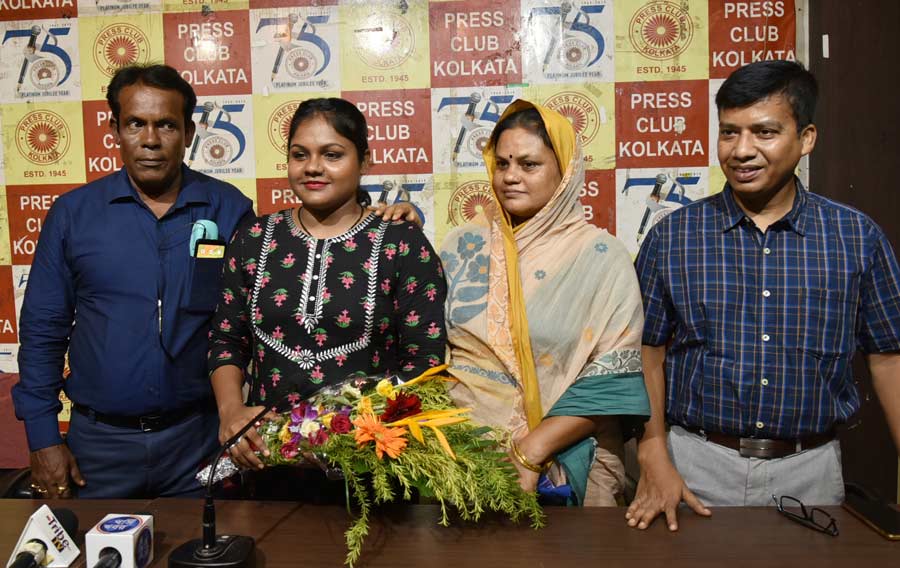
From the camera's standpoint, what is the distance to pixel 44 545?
4.24 feet

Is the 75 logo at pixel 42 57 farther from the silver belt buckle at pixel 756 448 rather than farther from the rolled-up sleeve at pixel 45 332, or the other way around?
the silver belt buckle at pixel 756 448

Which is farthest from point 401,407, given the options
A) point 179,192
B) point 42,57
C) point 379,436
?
point 42,57

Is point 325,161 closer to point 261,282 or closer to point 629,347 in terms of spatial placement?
point 261,282

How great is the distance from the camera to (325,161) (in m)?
1.89

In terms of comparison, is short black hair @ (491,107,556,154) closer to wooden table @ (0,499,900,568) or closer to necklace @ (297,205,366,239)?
necklace @ (297,205,366,239)

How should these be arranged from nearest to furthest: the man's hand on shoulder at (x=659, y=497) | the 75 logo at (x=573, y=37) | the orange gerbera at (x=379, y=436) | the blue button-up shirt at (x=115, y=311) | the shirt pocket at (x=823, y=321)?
the orange gerbera at (x=379, y=436) → the man's hand on shoulder at (x=659, y=497) → the shirt pocket at (x=823, y=321) → the blue button-up shirt at (x=115, y=311) → the 75 logo at (x=573, y=37)

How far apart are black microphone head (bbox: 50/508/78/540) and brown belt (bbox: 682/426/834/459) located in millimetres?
1641

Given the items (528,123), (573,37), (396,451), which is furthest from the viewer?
(573,37)

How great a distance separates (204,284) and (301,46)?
1296 millimetres

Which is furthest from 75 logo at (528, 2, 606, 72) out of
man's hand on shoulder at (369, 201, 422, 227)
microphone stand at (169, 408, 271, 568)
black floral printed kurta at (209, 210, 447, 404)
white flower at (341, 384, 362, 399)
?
microphone stand at (169, 408, 271, 568)

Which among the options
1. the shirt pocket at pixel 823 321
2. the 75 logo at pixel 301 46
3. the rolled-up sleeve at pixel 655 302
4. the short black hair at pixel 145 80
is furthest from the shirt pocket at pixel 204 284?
the shirt pocket at pixel 823 321

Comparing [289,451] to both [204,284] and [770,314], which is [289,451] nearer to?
[204,284]

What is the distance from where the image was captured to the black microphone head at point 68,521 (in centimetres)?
138

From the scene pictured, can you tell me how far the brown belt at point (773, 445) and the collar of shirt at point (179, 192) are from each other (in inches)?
70.5
